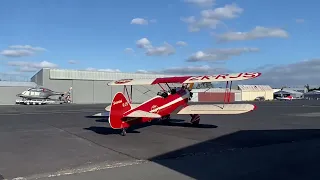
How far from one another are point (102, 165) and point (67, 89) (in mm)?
68658

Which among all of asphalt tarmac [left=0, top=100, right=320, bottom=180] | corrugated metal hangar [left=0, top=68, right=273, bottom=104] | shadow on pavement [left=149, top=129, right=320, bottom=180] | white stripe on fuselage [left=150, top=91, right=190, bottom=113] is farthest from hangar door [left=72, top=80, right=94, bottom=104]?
shadow on pavement [left=149, top=129, right=320, bottom=180]

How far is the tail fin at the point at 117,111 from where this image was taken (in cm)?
1462

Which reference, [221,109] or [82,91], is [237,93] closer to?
[82,91]

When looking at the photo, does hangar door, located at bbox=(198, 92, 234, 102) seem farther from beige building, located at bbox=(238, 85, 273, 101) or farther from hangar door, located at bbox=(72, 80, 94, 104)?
hangar door, located at bbox=(72, 80, 94, 104)

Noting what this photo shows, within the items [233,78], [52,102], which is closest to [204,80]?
[233,78]

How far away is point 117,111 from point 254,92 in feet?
357

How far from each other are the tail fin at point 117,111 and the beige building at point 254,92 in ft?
331

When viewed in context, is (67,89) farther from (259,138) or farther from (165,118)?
(259,138)

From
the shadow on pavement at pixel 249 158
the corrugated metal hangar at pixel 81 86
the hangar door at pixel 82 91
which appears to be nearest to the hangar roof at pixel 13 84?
the corrugated metal hangar at pixel 81 86

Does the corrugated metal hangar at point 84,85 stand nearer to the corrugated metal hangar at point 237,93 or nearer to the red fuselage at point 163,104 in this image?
the corrugated metal hangar at point 237,93

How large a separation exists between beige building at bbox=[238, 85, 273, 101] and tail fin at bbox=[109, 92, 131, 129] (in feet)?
331

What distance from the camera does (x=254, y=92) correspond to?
118 metres

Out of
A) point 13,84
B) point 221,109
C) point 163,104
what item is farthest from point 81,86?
point 221,109

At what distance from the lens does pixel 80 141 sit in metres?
13.5
